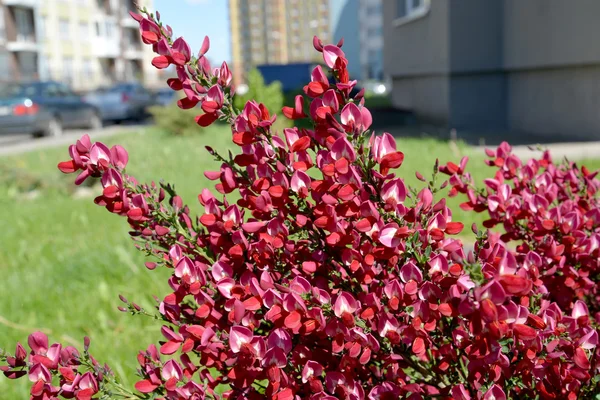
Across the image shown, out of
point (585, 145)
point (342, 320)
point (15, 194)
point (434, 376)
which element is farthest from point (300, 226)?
point (585, 145)

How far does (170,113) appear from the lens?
16.7m

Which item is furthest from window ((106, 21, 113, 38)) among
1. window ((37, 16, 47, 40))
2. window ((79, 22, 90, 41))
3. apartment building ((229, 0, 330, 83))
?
apartment building ((229, 0, 330, 83))

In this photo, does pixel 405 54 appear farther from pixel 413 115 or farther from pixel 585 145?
pixel 585 145

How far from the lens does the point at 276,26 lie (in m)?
155

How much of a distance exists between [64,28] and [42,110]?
3657 centimetres

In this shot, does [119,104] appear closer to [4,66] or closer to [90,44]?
[4,66]

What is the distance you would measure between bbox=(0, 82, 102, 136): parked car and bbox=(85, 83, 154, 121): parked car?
3.67 feet

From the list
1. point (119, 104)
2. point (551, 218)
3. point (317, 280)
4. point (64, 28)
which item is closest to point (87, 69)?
point (64, 28)

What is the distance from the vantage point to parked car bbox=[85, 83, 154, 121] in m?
27.5

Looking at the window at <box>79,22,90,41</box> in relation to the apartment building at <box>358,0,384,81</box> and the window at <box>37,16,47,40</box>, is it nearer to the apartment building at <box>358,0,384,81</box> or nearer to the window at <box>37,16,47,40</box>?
the window at <box>37,16,47,40</box>

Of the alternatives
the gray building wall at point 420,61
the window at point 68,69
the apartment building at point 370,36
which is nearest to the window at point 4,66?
the window at point 68,69

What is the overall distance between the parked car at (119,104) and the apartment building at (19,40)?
66.7 ft

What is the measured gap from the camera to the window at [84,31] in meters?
57.8

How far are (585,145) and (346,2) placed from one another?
270 ft
